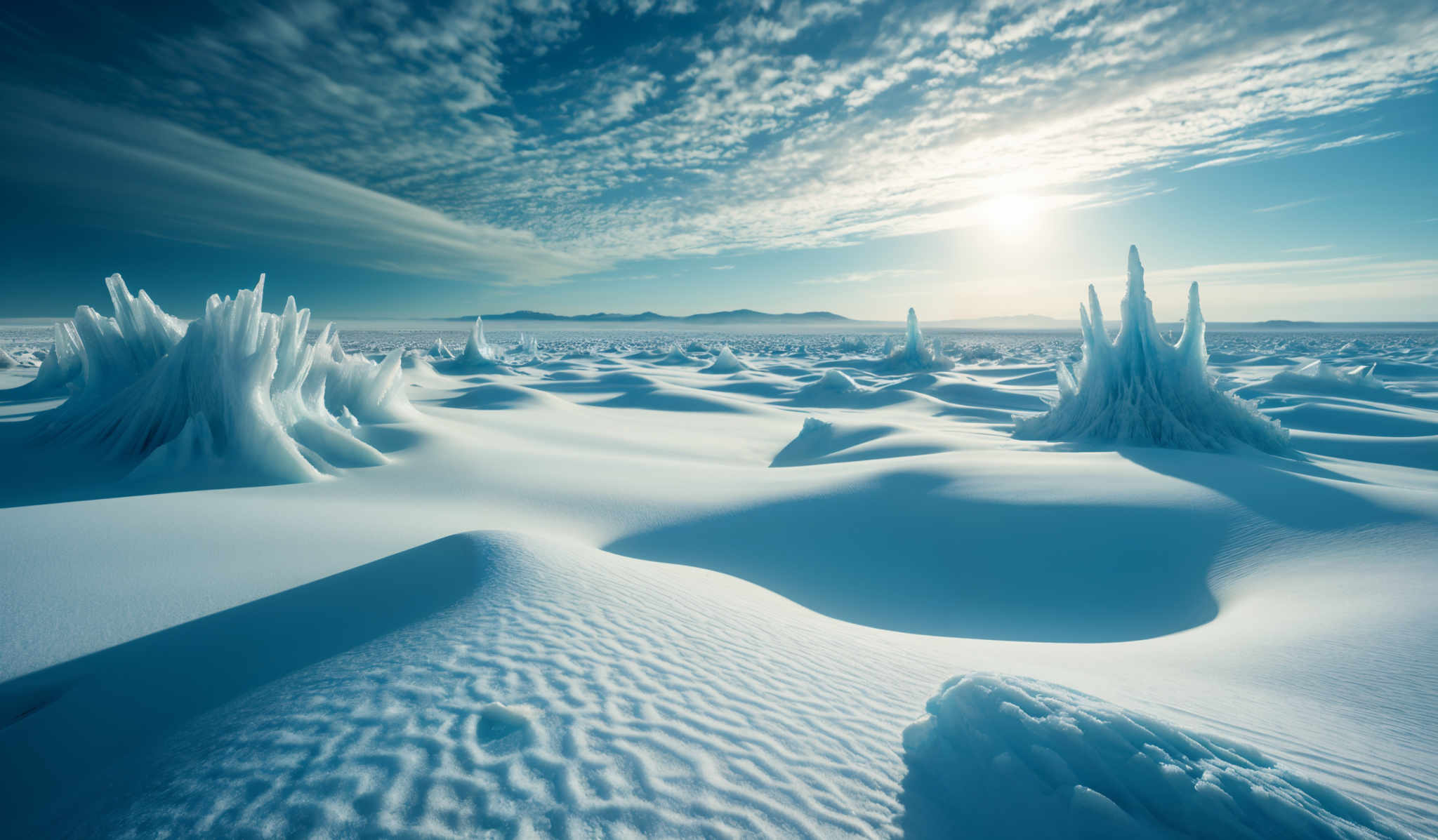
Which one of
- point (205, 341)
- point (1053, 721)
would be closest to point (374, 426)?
point (205, 341)

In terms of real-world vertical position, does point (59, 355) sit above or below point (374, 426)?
above

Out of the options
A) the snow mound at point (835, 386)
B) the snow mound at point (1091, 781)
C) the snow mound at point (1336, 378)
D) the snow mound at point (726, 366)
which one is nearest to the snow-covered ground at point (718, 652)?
the snow mound at point (1091, 781)

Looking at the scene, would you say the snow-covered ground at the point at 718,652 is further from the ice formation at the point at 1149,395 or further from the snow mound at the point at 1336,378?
the snow mound at the point at 1336,378

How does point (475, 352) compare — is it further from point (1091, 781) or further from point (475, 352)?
point (1091, 781)

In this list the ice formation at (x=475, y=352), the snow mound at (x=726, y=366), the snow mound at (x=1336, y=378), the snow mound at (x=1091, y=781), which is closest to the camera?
the snow mound at (x=1091, y=781)

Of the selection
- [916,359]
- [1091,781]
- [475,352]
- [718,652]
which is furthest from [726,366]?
[1091,781]

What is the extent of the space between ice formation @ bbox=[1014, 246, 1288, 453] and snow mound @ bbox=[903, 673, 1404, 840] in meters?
8.40

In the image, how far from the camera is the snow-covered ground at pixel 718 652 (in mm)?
1693

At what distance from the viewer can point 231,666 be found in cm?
247

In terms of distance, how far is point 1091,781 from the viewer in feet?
5.89

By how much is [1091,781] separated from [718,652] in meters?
1.44

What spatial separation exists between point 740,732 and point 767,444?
10.5m

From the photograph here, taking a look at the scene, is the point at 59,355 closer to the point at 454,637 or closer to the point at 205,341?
the point at 205,341

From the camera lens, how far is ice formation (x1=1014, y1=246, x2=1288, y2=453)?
870 centimetres
